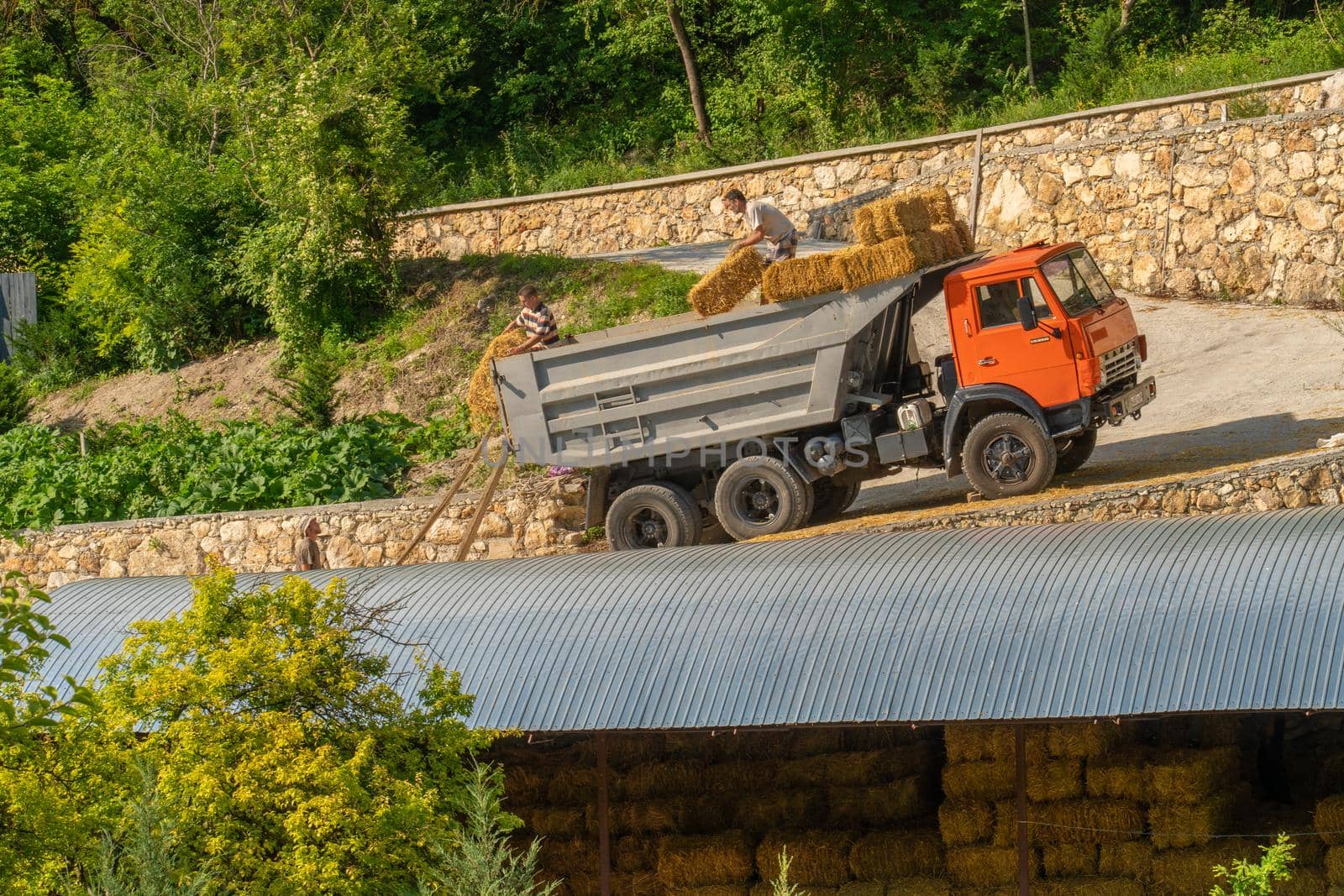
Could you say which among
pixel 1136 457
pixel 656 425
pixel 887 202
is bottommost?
pixel 1136 457

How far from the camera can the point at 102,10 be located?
38906 mm

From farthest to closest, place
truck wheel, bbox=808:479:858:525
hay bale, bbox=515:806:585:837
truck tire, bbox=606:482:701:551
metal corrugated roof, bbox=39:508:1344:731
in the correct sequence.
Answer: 1. truck wheel, bbox=808:479:858:525
2. truck tire, bbox=606:482:701:551
3. hay bale, bbox=515:806:585:837
4. metal corrugated roof, bbox=39:508:1344:731

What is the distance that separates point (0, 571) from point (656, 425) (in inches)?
367

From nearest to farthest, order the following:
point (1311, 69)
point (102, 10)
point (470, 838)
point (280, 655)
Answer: point (470, 838) → point (280, 655) → point (1311, 69) → point (102, 10)

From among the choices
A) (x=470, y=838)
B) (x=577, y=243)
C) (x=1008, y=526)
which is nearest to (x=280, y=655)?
(x=470, y=838)

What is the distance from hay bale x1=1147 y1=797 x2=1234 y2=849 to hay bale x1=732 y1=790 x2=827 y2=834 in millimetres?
2856

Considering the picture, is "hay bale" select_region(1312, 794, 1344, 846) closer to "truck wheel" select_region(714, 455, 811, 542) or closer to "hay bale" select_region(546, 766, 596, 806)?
"truck wheel" select_region(714, 455, 811, 542)

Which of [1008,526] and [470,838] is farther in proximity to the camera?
[1008,526]

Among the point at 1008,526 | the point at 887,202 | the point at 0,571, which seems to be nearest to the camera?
the point at 1008,526

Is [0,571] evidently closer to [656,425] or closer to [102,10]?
[656,425]

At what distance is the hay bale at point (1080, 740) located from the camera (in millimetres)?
12953

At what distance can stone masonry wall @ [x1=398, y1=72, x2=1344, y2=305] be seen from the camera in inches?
871

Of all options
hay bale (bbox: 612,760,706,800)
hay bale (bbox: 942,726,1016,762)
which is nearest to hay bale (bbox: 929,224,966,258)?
hay bale (bbox: 942,726,1016,762)

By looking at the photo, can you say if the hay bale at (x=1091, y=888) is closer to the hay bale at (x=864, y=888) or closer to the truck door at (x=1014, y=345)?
the hay bale at (x=864, y=888)
